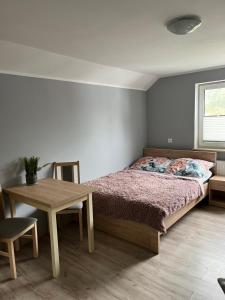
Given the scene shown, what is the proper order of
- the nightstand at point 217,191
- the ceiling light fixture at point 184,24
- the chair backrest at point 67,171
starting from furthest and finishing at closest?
the nightstand at point 217,191, the chair backrest at point 67,171, the ceiling light fixture at point 184,24

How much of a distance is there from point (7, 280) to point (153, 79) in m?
3.94

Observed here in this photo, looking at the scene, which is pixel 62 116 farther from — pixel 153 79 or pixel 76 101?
pixel 153 79

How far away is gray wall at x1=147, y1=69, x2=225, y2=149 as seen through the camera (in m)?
4.25

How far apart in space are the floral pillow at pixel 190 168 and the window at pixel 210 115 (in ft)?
1.58

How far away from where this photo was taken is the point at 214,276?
7.18ft

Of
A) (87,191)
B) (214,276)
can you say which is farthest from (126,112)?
(214,276)

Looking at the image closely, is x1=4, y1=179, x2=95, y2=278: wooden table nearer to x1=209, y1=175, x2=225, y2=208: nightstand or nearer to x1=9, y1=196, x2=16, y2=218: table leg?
x1=9, y1=196, x2=16, y2=218: table leg

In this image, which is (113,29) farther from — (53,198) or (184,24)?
(53,198)

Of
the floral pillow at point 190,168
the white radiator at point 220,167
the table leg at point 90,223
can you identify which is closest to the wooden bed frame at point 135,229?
the table leg at point 90,223

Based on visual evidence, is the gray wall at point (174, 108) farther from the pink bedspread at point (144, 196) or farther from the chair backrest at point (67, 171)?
the chair backrest at point (67, 171)

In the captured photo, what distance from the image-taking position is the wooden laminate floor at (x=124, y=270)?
202 centimetres

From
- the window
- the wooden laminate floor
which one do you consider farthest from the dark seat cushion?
the window

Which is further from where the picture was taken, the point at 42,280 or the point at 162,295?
the point at 42,280

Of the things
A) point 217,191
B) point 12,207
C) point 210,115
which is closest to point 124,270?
point 12,207
